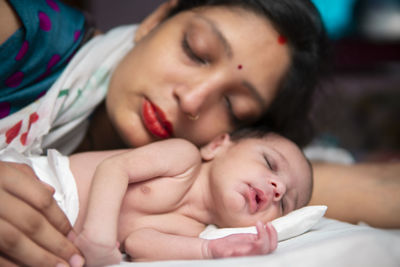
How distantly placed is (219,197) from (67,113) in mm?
591

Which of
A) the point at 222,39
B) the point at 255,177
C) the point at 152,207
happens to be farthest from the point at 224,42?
the point at 152,207

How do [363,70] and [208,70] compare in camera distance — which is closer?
[208,70]

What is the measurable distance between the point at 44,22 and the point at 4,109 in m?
0.29

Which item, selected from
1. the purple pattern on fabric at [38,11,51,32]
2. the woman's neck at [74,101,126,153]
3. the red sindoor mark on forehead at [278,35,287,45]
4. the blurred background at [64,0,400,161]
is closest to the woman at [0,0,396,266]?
the red sindoor mark on forehead at [278,35,287,45]

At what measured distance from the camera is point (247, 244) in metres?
0.70

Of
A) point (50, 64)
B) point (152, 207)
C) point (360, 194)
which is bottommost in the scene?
point (360, 194)

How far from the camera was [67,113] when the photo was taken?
45.0 inches

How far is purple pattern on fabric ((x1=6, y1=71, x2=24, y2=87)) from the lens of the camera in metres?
1.01

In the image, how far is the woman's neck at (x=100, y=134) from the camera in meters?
1.37

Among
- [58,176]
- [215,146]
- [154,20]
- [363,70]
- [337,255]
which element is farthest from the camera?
[363,70]

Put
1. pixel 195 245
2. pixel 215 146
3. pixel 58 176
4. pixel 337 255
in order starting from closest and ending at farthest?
pixel 337 255, pixel 195 245, pixel 58 176, pixel 215 146

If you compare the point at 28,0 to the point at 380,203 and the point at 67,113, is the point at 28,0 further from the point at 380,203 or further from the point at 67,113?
the point at 380,203

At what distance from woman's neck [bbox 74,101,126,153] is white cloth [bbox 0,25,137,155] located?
9 cm

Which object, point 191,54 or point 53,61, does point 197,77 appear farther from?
point 53,61
